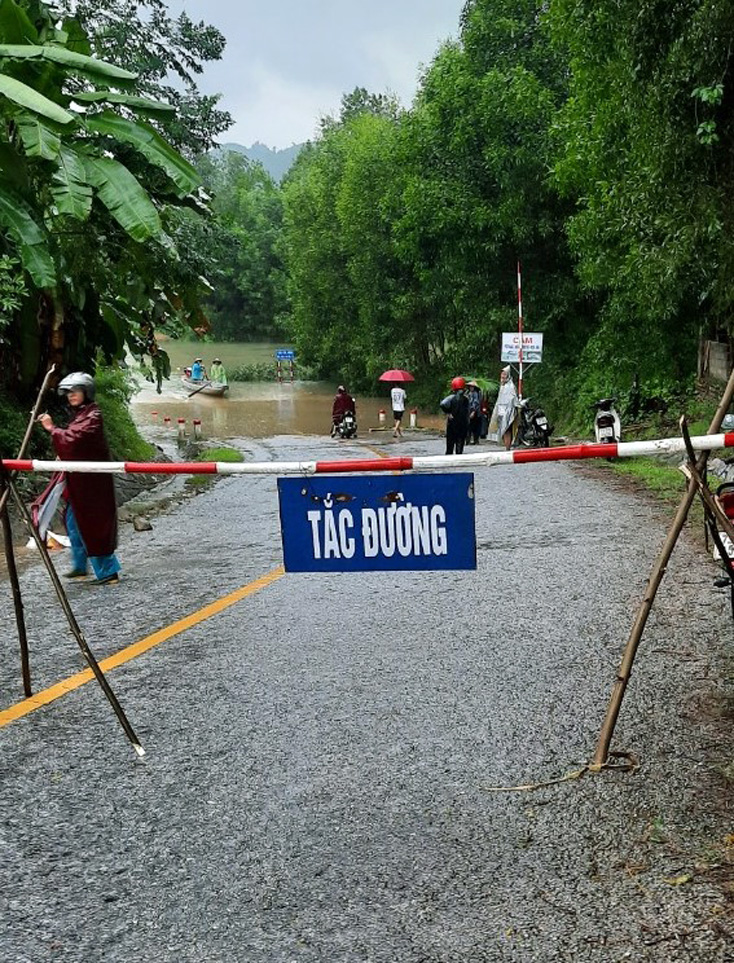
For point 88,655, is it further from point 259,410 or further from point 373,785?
point 259,410

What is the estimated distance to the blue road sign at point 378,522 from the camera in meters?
4.63

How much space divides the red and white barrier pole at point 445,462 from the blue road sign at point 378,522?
0.10m

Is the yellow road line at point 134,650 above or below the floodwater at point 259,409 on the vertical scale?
above

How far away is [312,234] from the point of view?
5409cm

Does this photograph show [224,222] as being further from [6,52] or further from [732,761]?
[732,761]

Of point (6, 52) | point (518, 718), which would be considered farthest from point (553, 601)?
point (6, 52)

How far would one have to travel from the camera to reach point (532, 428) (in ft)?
76.5

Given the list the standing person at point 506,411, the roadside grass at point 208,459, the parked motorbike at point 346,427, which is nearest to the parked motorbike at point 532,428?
the standing person at point 506,411

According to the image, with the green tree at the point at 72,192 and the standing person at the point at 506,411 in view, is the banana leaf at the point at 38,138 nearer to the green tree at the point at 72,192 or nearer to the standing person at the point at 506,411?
the green tree at the point at 72,192

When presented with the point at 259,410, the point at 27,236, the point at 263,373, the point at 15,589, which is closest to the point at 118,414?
the point at 27,236

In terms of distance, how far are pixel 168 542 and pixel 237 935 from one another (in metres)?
8.73

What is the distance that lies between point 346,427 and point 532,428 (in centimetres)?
997

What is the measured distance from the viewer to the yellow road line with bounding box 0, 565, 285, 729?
5477 mm

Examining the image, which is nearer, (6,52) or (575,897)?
(575,897)
